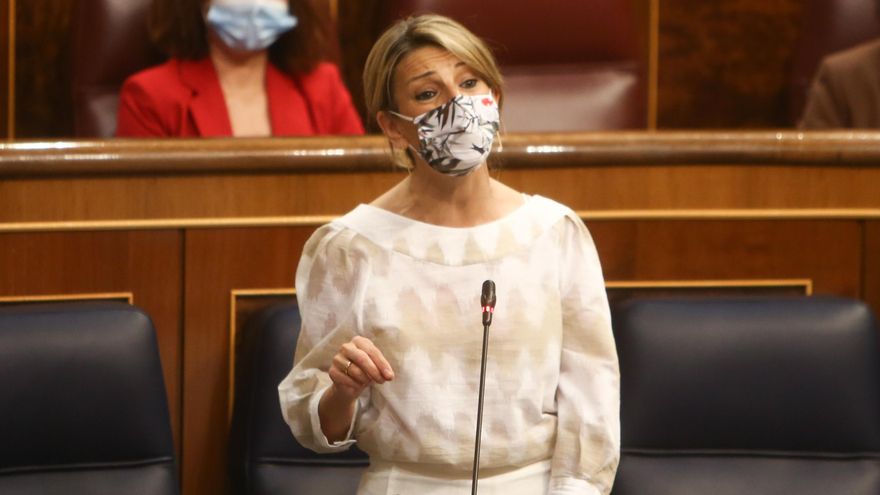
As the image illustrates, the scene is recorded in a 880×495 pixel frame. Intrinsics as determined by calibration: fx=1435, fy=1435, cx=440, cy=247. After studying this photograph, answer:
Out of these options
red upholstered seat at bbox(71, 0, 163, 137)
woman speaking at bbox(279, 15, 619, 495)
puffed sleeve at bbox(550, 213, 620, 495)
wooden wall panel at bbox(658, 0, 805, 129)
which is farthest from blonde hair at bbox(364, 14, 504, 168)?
wooden wall panel at bbox(658, 0, 805, 129)

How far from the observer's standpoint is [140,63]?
1.74 m

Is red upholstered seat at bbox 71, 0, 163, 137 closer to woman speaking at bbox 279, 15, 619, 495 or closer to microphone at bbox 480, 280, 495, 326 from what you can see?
woman speaking at bbox 279, 15, 619, 495

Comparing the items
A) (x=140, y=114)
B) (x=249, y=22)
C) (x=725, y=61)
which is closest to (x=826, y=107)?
(x=725, y=61)

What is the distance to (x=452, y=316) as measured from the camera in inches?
34.6

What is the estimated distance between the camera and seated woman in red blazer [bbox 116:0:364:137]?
159 cm

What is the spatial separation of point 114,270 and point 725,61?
4.08 feet

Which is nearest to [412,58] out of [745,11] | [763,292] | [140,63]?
[763,292]

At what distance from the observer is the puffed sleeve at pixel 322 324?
2.93 ft

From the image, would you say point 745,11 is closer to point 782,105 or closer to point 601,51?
point 782,105

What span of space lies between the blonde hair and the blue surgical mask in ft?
2.31

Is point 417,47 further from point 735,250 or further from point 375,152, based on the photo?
point 735,250

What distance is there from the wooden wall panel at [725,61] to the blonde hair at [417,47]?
1327 mm

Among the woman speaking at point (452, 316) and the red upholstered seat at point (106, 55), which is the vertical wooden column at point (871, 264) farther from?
the red upholstered seat at point (106, 55)

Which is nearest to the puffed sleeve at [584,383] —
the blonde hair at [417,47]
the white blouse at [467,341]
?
the white blouse at [467,341]
